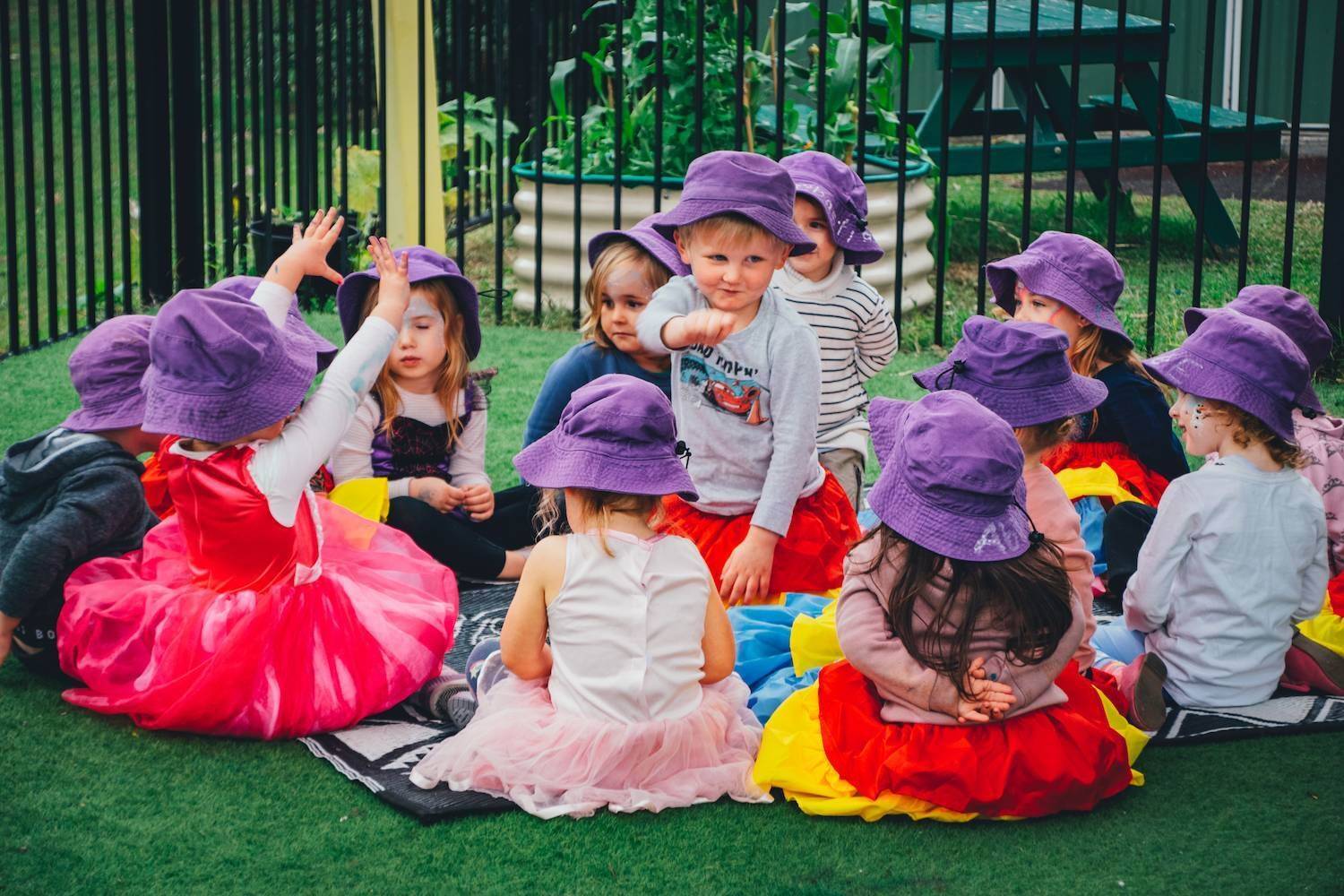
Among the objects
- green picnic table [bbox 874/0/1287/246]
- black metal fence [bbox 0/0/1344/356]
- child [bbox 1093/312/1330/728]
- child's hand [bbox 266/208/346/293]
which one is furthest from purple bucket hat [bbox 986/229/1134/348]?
green picnic table [bbox 874/0/1287/246]

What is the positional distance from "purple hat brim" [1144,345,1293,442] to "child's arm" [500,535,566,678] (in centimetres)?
155

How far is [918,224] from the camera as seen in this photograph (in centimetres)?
760

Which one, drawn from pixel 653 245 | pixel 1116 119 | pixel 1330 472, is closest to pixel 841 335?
pixel 653 245

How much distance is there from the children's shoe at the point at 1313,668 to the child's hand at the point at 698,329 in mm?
1571

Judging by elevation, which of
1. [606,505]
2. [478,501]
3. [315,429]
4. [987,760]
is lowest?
[987,760]

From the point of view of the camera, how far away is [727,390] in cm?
395

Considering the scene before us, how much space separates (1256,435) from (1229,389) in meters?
0.13

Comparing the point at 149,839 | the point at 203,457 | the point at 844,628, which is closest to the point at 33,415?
the point at 203,457

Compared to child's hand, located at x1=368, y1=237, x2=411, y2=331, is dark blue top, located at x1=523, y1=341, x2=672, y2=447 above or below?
below

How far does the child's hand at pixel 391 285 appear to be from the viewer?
11.6 ft

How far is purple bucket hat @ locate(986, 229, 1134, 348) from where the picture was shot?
14.8 feet

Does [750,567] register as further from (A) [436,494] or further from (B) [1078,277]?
(B) [1078,277]

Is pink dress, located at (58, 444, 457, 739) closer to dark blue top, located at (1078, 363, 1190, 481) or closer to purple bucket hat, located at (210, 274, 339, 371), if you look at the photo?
purple bucket hat, located at (210, 274, 339, 371)

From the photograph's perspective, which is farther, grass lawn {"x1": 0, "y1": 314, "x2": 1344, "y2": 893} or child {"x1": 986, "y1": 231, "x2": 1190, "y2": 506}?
child {"x1": 986, "y1": 231, "x2": 1190, "y2": 506}
